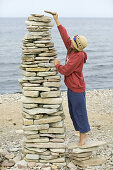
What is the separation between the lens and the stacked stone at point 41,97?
7164mm

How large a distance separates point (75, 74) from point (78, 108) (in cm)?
73

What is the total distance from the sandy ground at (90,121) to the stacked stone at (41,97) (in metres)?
0.93

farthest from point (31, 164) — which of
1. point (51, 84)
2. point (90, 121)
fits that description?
point (90, 121)

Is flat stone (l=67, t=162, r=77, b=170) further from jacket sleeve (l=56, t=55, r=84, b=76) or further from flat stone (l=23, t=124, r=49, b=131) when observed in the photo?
jacket sleeve (l=56, t=55, r=84, b=76)

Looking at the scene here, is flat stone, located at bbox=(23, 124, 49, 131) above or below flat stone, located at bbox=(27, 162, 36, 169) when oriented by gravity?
above

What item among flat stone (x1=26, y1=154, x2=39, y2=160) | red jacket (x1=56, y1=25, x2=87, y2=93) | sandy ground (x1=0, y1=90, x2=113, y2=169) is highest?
red jacket (x1=56, y1=25, x2=87, y2=93)

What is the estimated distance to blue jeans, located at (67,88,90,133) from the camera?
7.18 m

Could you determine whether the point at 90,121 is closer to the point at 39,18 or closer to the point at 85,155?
the point at 85,155

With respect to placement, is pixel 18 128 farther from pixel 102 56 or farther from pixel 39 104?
pixel 102 56

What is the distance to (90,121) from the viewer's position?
1137 cm

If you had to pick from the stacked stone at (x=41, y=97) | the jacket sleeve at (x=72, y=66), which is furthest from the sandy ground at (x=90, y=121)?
the jacket sleeve at (x=72, y=66)

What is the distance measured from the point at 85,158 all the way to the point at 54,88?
1.76m

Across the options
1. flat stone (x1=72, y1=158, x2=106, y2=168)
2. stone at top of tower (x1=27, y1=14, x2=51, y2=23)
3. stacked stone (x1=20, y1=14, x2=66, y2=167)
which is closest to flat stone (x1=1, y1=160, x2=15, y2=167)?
stacked stone (x1=20, y1=14, x2=66, y2=167)

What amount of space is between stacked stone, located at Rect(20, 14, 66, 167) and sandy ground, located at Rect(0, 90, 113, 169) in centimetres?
93
